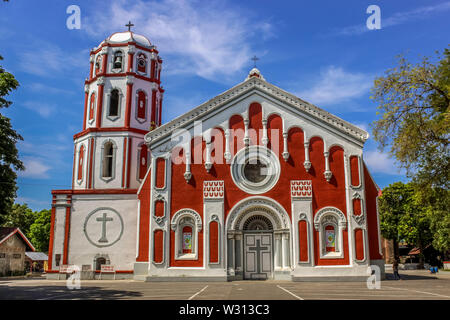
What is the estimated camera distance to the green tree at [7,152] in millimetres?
25375

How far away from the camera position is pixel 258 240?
92.0ft

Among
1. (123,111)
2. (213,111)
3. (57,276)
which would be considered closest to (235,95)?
(213,111)

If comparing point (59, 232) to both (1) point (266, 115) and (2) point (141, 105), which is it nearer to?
(2) point (141, 105)

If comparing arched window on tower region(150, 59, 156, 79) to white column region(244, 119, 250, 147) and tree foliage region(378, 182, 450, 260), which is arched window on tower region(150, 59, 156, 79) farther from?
tree foliage region(378, 182, 450, 260)

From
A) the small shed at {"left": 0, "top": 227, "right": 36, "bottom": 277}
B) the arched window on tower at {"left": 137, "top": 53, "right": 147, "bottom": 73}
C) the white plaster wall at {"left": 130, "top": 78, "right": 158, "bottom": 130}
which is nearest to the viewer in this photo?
the white plaster wall at {"left": 130, "top": 78, "right": 158, "bottom": 130}

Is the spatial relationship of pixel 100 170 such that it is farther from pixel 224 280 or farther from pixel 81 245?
pixel 224 280

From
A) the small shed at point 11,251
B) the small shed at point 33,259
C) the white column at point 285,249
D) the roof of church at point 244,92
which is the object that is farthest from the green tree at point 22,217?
the white column at point 285,249

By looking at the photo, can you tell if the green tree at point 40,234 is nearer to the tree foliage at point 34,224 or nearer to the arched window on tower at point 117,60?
the tree foliage at point 34,224

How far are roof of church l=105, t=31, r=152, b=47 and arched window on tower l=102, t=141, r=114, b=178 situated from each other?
879 centimetres

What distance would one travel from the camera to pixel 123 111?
3328 centimetres

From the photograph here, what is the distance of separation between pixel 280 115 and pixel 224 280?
38.6ft

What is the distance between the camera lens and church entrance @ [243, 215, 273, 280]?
27.5m

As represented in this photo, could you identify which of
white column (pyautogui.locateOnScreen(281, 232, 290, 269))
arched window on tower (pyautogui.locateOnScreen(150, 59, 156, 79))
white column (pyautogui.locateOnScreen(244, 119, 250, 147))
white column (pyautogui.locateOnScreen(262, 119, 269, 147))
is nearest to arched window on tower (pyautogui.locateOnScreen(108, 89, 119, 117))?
arched window on tower (pyautogui.locateOnScreen(150, 59, 156, 79))

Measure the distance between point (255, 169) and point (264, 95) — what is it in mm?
5353
